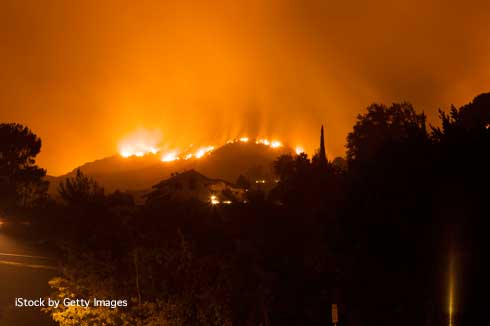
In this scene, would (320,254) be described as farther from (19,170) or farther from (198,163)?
(198,163)

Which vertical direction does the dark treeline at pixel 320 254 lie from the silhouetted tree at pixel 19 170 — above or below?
below

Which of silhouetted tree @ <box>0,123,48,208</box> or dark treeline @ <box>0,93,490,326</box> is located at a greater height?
silhouetted tree @ <box>0,123,48,208</box>

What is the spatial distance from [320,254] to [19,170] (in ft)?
149

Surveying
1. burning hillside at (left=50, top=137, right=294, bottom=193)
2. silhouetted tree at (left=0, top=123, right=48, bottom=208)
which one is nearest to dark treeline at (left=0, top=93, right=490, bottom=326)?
silhouetted tree at (left=0, top=123, right=48, bottom=208)

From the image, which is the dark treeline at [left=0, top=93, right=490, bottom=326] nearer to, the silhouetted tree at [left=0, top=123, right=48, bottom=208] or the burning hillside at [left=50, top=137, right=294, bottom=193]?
the silhouetted tree at [left=0, top=123, right=48, bottom=208]

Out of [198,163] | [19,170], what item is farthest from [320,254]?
[198,163]

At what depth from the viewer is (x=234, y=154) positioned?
134000mm

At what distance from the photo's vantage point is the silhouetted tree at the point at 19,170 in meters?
46.8

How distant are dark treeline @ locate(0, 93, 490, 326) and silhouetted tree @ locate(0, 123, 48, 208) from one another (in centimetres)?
3727

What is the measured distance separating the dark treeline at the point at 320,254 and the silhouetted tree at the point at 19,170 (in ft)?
122

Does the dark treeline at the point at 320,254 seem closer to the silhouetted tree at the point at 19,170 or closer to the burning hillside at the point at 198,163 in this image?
the silhouetted tree at the point at 19,170

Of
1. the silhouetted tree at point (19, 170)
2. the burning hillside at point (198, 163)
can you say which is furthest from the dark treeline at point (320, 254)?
the burning hillside at point (198, 163)

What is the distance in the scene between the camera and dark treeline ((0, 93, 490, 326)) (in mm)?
11227

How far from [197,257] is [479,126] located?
8.22m
